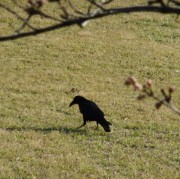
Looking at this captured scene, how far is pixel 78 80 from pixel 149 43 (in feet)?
12.4

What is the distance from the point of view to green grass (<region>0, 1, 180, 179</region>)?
7.08 m

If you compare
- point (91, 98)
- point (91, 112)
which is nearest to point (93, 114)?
point (91, 112)

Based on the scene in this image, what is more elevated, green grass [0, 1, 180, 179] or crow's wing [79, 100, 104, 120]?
crow's wing [79, 100, 104, 120]

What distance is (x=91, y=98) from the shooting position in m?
10.2

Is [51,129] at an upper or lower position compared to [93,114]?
lower

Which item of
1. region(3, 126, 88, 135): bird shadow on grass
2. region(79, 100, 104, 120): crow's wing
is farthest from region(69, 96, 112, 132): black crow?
region(3, 126, 88, 135): bird shadow on grass

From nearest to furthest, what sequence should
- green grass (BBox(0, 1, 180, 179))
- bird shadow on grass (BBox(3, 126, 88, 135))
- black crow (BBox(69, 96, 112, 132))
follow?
green grass (BBox(0, 1, 180, 179)), black crow (BBox(69, 96, 112, 132)), bird shadow on grass (BBox(3, 126, 88, 135))

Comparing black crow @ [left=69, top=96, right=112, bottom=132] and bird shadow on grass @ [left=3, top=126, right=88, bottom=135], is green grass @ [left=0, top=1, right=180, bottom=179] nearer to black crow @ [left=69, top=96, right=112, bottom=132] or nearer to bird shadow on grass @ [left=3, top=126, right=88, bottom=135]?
bird shadow on grass @ [left=3, top=126, right=88, bottom=135]

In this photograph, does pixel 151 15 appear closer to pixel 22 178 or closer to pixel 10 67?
pixel 10 67

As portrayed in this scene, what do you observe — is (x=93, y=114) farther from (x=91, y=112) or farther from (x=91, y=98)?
(x=91, y=98)

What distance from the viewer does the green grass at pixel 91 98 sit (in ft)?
23.2

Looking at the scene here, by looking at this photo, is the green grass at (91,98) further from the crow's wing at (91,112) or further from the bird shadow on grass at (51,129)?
the crow's wing at (91,112)

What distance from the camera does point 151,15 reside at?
16828mm

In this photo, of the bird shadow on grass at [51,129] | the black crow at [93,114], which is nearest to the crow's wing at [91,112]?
the black crow at [93,114]
